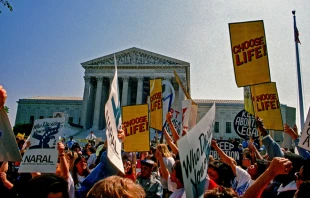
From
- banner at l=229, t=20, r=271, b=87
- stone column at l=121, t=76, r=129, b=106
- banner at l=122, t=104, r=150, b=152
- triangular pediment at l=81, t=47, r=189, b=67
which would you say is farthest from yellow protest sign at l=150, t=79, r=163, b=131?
triangular pediment at l=81, t=47, r=189, b=67

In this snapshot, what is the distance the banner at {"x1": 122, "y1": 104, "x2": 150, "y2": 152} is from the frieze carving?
4937 cm

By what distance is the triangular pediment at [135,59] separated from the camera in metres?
54.7

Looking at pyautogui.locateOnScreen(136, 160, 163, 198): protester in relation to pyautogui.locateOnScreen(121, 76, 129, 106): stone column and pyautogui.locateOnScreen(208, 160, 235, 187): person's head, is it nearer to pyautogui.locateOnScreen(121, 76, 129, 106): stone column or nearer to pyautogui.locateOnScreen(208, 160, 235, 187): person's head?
pyautogui.locateOnScreen(208, 160, 235, 187): person's head

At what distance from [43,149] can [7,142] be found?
87 cm

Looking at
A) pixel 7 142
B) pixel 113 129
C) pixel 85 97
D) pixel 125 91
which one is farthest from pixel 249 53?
pixel 85 97

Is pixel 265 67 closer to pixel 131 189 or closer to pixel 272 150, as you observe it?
pixel 272 150

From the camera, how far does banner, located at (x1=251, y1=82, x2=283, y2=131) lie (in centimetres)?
627

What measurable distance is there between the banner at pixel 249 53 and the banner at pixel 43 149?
10.4 feet

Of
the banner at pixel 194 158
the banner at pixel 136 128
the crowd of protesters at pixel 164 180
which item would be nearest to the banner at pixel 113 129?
the crowd of protesters at pixel 164 180

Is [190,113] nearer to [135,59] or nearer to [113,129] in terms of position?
[113,129]

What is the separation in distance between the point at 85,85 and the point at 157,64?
14.0 metres

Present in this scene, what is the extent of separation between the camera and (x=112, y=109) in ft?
10.5

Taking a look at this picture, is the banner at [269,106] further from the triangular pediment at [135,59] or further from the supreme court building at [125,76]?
the triangular pediment at [135,59]

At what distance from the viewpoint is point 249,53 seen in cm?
531
